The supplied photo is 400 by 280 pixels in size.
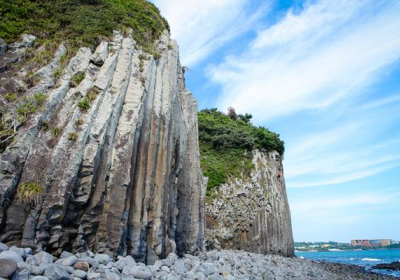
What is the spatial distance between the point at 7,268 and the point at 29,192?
96.0 inches

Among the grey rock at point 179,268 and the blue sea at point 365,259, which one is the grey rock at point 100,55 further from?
the blue sea at point 365,259

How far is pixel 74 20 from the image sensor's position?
12977mm

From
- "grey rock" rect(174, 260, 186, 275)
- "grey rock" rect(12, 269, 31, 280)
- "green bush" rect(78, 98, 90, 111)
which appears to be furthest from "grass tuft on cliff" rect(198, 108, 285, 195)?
"grey rock" rect(12, 269, 31, 280)

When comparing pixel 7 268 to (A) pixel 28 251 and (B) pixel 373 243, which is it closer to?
(A) pixel 28 251

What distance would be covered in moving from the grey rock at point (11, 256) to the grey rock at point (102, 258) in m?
2.10

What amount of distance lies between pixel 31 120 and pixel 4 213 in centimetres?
265

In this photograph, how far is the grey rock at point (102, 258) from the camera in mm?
7390

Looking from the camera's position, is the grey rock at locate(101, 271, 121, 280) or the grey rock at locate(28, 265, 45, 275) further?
the grey rock at locate(101, 271, 121, 280)

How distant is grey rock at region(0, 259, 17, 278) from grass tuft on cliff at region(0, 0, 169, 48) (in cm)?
880

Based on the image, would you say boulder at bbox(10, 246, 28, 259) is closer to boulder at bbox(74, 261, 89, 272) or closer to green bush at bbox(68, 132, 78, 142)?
boulder at bbox(74, 261, 89, 272)

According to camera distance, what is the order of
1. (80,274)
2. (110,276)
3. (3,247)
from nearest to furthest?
1. (3,247)
2. (80,274)
3. (110,276)

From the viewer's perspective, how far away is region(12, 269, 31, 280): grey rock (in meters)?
4.84

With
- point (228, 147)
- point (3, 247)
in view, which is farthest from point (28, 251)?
point (228, 147)

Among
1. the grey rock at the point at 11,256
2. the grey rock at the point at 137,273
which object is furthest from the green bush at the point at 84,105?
the grey rock at the point at 137,273
